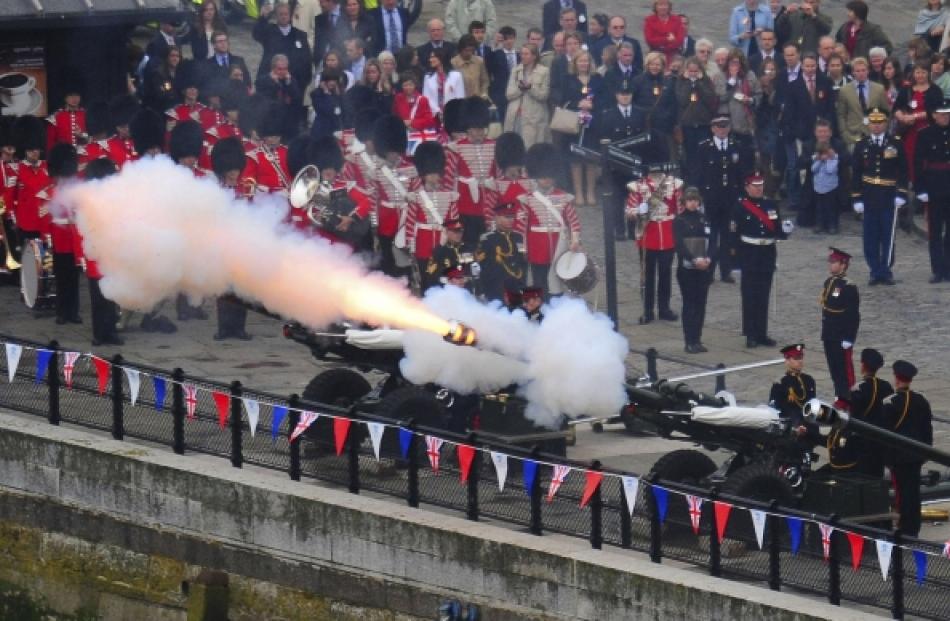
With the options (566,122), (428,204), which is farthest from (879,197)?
(428,204)

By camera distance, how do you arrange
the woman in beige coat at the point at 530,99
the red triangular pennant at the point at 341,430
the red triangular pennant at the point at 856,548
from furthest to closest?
the woman in beige coat at the point at 530,99
the red triangular pennant at the point at 341,430
the red triangular pennant at the point at 856,548

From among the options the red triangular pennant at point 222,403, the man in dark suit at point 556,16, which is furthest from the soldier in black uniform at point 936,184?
the red triangular pennant at point 222,403

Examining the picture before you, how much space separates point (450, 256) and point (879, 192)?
6797 mm

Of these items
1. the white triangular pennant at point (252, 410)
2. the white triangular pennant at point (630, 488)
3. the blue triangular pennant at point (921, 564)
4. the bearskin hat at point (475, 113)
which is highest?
the bearskin hat at point (475, 113)

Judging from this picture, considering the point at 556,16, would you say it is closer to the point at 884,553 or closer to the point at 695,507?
the point at 695,507

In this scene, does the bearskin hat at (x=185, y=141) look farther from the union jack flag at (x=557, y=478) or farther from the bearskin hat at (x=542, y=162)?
the union jack flag at (x=557, y=478)

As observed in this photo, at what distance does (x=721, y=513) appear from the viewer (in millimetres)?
20562

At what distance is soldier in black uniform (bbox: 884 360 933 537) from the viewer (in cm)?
2233

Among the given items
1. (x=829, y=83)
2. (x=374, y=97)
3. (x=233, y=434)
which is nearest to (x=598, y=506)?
(x=233, y=434)

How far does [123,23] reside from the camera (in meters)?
31.2

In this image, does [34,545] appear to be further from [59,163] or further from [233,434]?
[59,163]

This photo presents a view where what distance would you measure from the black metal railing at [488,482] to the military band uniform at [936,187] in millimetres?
11176

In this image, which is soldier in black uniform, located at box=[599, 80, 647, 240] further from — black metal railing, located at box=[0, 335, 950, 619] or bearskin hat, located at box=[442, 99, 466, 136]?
black metal railing, located at box=[0, 335, 950, 619]

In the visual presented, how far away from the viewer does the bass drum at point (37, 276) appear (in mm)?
30062
